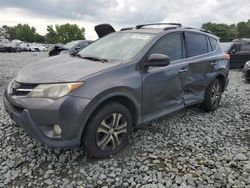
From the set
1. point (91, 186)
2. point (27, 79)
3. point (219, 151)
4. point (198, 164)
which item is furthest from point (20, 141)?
point (219, 151)

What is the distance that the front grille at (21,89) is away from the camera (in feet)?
10.6

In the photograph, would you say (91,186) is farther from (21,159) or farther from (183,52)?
(183,52)

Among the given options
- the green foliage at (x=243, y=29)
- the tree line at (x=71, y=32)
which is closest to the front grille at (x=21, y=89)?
the tree line at (x=71, y=32)

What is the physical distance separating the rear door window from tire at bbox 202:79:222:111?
1255 millimetres

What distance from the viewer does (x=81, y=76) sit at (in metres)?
3.21

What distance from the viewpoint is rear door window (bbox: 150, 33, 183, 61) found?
413 cm

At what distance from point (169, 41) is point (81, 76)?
1834 millimetres

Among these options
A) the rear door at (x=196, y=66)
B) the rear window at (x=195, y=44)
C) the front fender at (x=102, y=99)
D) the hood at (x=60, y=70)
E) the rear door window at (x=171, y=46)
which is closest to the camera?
the front fender at (x=102, y=99)

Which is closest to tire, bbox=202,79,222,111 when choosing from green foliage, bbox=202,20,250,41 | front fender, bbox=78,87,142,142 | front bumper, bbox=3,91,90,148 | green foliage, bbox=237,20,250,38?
front fender, bbox=78,87,142,142

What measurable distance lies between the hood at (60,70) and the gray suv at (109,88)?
1 cm

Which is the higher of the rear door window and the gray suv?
the rear door window

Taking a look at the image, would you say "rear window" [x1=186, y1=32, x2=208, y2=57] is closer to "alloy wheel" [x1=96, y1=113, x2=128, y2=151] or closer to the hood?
the hood

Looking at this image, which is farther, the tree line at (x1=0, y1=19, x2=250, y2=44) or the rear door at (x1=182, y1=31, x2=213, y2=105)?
the tree line at (x1=0, y1=19, x2=250, y2=44)

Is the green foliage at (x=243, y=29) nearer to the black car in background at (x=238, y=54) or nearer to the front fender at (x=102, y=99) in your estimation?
the black car in background at (x=238, y=54)
